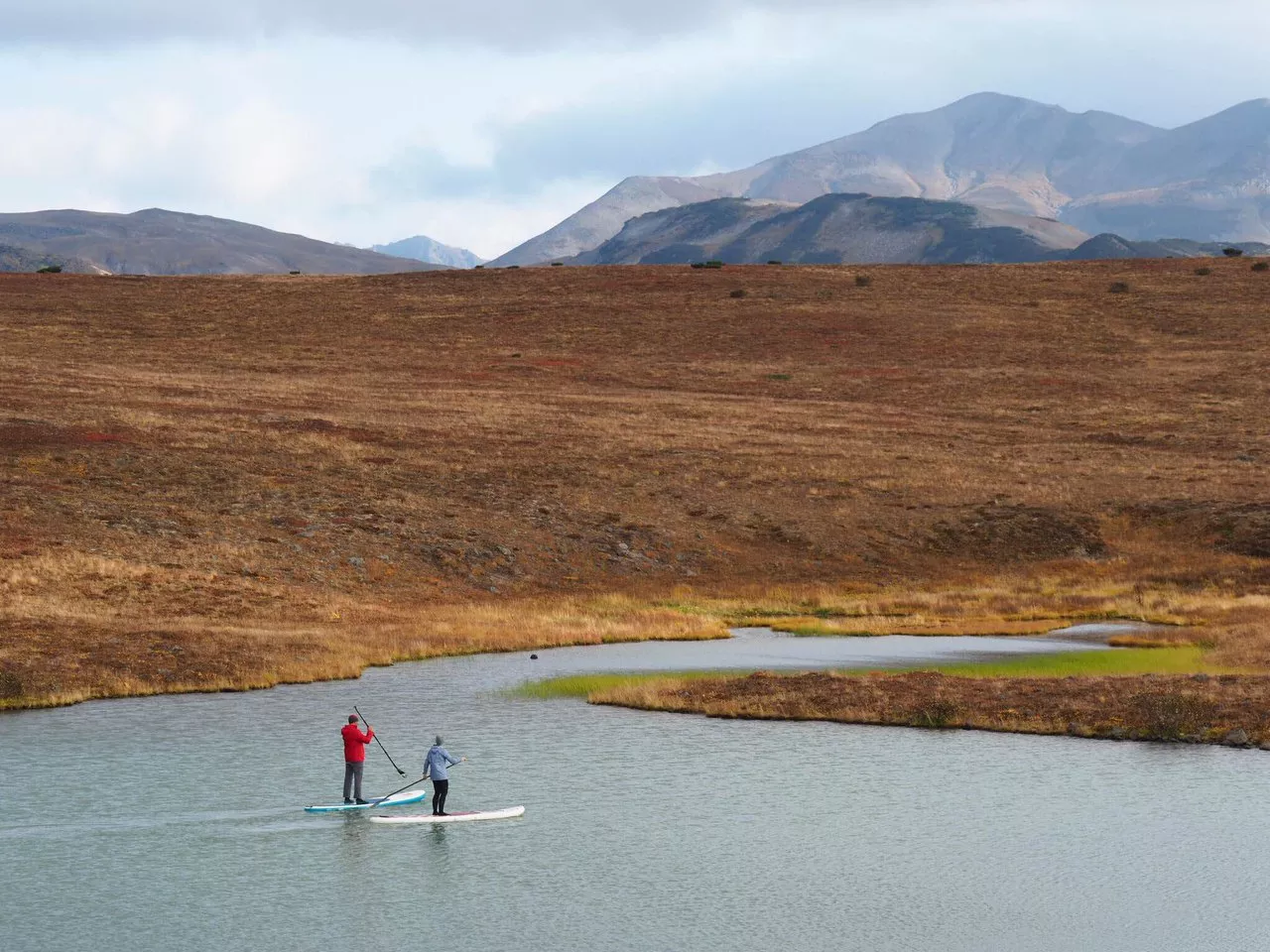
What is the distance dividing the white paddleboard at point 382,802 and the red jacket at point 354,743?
1.07m

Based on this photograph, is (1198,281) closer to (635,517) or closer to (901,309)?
(901,309)

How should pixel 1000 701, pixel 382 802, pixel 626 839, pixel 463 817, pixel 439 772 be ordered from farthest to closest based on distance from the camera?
pixel 1000 701, pixel 382 802, pixel 463 817, pixel 439 772, pixel 626 839

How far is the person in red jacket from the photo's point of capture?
3422 cm

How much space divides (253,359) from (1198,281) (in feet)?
345

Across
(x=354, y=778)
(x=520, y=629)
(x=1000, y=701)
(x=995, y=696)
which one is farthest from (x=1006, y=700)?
(x=520, y=629)

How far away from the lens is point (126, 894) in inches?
1100

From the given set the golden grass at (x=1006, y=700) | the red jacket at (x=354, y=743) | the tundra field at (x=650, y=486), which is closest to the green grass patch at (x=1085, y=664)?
the golden grass at (x=1006, y=700)

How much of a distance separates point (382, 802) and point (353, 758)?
1464mm

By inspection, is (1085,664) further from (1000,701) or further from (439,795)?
(439,795)

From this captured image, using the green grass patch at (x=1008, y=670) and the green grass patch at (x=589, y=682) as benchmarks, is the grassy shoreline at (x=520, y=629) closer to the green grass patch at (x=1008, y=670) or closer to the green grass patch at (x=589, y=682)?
the green grass patch at (x=1008, y=670)

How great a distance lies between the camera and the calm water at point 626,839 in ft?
86.0

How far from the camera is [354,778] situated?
114 feet

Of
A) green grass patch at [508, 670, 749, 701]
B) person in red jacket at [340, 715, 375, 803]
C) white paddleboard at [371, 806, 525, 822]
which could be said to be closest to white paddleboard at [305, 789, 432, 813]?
person in red jacket at [340, 715, 375, 803]

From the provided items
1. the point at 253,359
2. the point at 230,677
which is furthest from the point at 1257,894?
the point at 253,359
